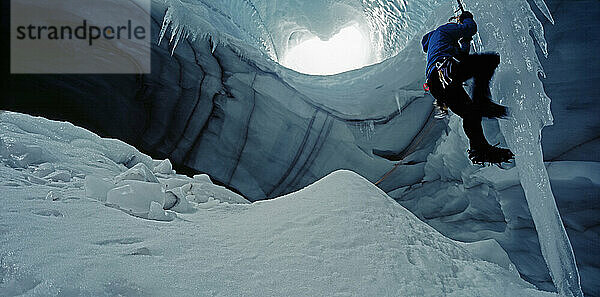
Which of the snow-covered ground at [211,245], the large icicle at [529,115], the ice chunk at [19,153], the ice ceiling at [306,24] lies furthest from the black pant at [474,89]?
the ice ceiling at [306,24]

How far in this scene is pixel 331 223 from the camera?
57.5 inches

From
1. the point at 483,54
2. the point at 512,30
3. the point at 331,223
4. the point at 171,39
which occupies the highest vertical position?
the point at 512,30

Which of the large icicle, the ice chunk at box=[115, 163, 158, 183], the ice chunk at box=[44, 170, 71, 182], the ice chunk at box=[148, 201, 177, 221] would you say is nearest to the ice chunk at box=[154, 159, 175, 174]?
the ice chunk at box=[115, 163, 158, 183]

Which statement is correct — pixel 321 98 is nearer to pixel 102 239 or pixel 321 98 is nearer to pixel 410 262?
pixel 410 262

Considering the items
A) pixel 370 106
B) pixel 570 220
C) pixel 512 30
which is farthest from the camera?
pixel 370 106

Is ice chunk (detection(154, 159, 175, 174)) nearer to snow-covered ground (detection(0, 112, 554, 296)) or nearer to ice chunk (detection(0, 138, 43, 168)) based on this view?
snow-covered ground (detection(0, 112, 554, 296))

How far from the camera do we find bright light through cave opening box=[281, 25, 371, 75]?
8.62 m

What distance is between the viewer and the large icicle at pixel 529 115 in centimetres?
179

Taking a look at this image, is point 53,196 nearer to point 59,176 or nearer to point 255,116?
point 59,176

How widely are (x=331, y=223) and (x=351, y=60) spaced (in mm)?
8950

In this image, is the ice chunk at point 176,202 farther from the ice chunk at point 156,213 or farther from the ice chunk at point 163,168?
the ice chunk at point 163,168

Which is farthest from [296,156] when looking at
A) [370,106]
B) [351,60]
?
[351,60]

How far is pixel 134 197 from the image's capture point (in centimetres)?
155

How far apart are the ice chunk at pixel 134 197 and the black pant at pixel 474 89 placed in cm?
186
